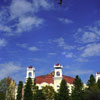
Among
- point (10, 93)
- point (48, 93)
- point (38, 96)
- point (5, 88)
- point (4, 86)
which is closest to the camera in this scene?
point (38, 96)

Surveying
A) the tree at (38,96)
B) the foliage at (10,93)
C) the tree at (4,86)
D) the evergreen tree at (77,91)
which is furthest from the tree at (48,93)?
the foliage at (10,93)

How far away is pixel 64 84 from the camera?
60.5 m

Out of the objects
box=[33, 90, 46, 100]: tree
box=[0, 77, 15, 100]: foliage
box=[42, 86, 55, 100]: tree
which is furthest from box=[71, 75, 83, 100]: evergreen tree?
box=[0, 77, 15, 100]: foliage

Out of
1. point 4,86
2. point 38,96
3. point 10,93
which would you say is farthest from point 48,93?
point 4,86

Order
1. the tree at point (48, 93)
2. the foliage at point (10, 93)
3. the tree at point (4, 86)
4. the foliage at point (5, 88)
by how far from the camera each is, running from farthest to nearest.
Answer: the foliage at point (10, 93) < the foliage at point (5, 88) < the tree at point (4, 86) < the tree at point (48, 93)

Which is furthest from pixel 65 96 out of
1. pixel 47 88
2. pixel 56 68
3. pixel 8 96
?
pixel 8 96

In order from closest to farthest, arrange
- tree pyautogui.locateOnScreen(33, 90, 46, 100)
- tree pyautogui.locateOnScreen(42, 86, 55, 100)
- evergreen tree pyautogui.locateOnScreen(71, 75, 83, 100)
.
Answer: evergreen tree pyautogui.locateOnScreen(71, 75, 83, 100) → tree pyautogui.locateOnScreen(33, 90, 46, 100) → tree pyautogui.locateOnScreen(42, 86, 55, 100)

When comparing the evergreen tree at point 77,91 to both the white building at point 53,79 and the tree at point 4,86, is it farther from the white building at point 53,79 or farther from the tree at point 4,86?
the tree at point 4,86

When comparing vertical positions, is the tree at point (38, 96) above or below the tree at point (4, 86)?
below

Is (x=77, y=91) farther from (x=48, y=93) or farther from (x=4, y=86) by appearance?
(x=4, y=86)

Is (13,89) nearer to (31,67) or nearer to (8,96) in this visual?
(8,96)

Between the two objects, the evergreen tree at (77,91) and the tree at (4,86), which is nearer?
the evergreen tree at (77,91)

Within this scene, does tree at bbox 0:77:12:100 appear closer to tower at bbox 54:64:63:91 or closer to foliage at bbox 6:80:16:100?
foliage at bbox 6:80:16:100

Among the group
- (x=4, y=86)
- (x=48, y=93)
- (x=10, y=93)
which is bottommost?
(x=48, y=93)
